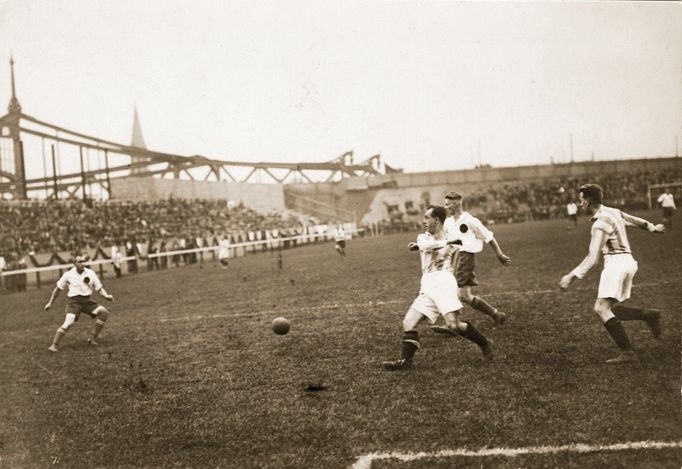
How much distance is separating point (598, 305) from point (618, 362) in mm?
611

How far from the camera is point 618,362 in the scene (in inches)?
235

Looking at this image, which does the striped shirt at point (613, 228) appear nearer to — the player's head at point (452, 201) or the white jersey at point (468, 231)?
the white jersey at point (468, 231)

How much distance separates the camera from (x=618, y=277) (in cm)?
609

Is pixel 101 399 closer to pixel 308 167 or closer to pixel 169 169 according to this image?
pixel 169 169

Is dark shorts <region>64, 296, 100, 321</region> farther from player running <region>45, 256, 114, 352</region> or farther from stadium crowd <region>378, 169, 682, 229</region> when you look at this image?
stadium crowd <region>378, 169, 682, 229</region>

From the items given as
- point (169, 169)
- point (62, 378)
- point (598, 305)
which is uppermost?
point (169, 169)

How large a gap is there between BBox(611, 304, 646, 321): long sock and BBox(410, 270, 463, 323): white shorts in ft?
5.72

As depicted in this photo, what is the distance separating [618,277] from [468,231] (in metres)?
2.62

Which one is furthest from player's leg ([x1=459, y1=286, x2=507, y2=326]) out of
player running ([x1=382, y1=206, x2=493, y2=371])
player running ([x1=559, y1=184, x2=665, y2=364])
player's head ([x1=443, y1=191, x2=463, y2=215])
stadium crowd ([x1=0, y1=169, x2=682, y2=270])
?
stadium crowd ([x1=0, y1=169, x2=682, y2=270])

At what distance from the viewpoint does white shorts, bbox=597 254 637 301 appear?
20.0 feet

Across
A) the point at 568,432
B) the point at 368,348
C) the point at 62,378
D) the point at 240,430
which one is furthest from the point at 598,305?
the point at 62,378

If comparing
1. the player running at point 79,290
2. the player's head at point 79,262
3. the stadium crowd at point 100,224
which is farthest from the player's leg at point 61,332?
the stadium crowd at point 100,224

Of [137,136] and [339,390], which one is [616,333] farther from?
[137,136]

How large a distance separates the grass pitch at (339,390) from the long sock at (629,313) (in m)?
0.39
